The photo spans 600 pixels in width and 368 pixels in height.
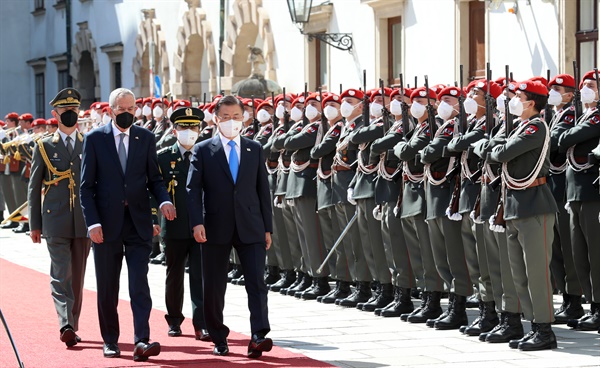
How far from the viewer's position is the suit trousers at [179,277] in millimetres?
11656

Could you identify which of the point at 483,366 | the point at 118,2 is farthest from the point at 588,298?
the point at 118,2

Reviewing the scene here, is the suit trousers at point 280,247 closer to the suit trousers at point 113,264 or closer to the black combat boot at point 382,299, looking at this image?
the black combat boot at point 382,299

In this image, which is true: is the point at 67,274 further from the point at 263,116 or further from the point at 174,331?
the point at 263,116

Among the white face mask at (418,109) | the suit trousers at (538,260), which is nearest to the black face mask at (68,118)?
the white face mask at (418,109)

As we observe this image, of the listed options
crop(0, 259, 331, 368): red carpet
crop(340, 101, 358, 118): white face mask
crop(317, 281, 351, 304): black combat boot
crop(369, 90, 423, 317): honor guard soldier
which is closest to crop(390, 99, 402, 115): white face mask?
crop(369, 90, 423, 317): honor guard soldier

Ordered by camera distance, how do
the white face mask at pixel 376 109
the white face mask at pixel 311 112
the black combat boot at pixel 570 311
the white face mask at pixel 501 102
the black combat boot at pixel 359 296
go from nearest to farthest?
1. the white face mask at pixel 501 102
2. the black combat boot at pixel 570 311
3. the white face mask at pixel 376 109
4. the black combat boot at pixel 359 296
5. the white face mask at pixel 311 112

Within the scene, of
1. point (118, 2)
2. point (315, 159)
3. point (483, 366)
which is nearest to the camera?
point (483, 366)

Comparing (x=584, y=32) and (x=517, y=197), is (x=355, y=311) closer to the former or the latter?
(x=517, y=197)

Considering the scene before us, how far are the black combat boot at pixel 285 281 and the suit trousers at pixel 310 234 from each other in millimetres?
662

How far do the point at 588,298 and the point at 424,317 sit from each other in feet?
4.61

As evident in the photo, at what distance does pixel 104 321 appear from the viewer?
10680 millimetres

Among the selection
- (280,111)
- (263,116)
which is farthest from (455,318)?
(263,116)

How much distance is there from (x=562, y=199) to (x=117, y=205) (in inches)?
152

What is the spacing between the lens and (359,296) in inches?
547
